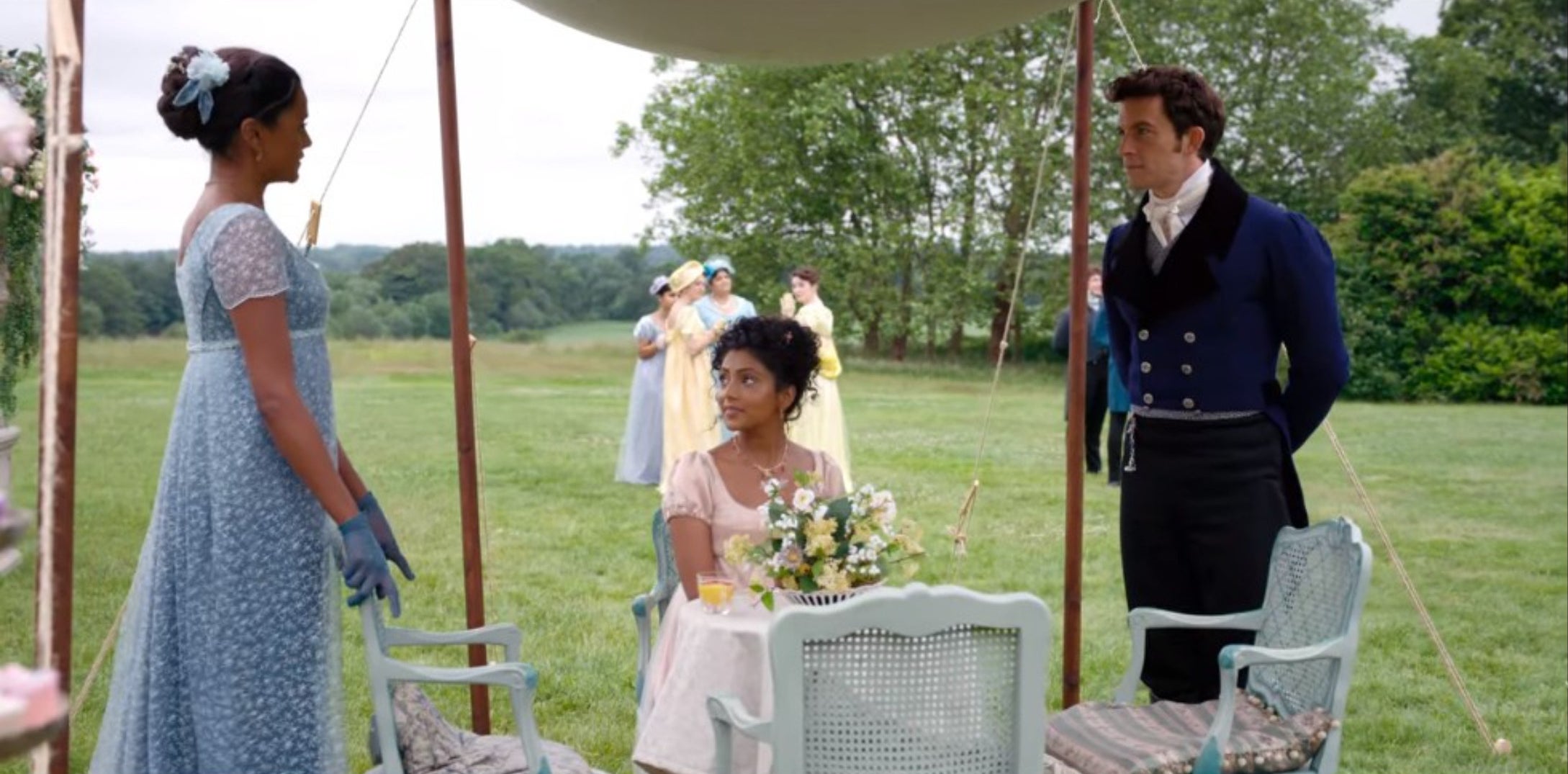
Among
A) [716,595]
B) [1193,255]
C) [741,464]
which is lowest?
[716,595]

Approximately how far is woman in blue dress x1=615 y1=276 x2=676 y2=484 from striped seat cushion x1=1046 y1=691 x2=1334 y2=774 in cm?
698

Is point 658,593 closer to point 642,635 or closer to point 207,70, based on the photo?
point 642,635

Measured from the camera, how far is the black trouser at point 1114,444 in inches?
381

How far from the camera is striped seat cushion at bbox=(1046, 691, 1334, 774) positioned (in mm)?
2617

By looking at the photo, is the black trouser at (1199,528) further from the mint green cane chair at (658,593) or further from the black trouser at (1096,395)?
the black trouser at (1096,395)

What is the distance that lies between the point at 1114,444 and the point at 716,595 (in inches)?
297

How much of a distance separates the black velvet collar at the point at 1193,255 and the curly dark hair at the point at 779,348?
66 centimetres

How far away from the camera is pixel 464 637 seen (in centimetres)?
283

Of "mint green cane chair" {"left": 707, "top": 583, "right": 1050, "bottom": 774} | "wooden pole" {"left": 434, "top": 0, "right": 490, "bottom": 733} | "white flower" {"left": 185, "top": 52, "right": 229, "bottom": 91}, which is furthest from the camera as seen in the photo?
"wooden pole" {"left": 434, "top": 0, "right": 490, "bottom": 733}

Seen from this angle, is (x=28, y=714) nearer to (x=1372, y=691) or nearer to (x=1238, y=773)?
(x=1238, y=773)

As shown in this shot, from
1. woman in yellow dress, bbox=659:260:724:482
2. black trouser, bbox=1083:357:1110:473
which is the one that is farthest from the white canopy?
black trouser, bbox=1083:357:1110:473

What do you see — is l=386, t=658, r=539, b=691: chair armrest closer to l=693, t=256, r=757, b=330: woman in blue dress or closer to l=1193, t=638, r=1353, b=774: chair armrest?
l=1193, t=638, r=1353, b=774: chair armrest

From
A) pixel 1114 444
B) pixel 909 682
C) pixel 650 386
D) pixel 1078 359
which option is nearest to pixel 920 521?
pixel 1114 444

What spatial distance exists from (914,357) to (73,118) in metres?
19.9
